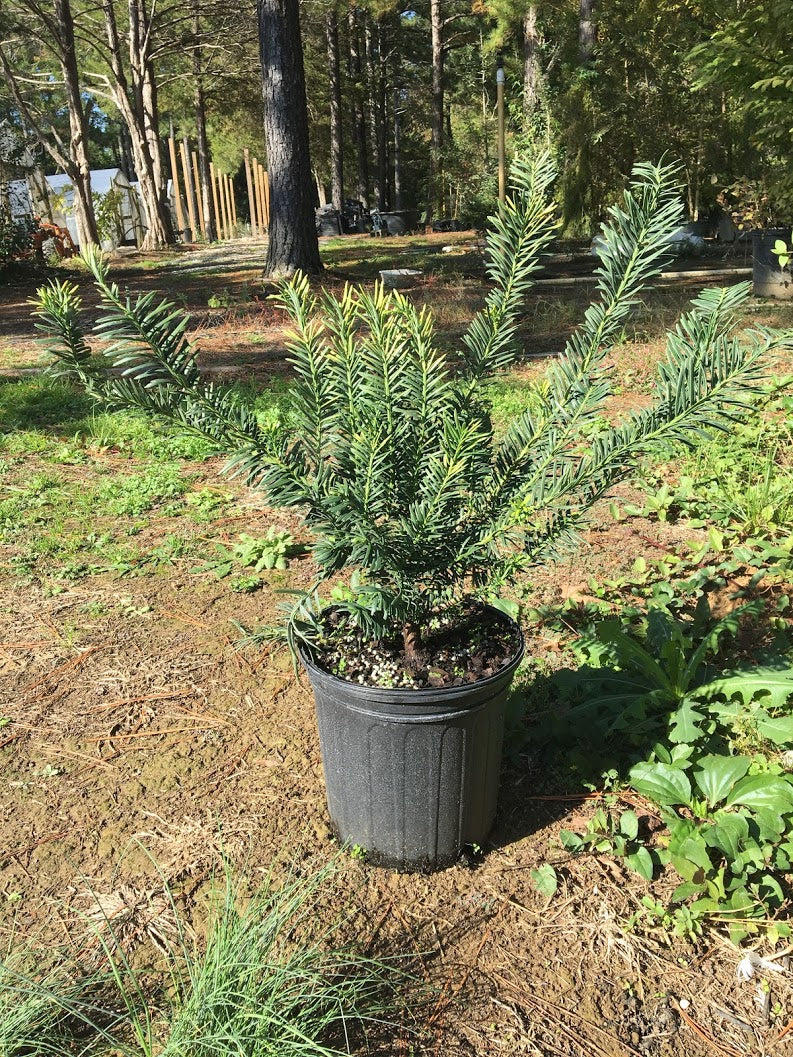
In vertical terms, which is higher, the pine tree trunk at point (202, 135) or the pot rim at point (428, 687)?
the pine tree trunk at point (202, 135)

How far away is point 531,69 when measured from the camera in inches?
666

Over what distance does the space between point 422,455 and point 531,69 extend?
1784 centimetres

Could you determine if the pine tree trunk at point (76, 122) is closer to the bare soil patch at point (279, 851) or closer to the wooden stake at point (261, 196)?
the wooden stake at point (261, 196)

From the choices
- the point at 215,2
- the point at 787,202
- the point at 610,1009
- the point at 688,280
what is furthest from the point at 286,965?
the point at 215,2

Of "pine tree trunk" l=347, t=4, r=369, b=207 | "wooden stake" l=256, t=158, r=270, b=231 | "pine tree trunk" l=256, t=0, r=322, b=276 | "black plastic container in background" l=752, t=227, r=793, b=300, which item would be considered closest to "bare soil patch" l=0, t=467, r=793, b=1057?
"black plastic container in background" l=752, t=227, r=793, b=300

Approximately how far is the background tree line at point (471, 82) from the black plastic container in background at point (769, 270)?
35cm

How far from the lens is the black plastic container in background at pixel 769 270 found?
8633 millimetres

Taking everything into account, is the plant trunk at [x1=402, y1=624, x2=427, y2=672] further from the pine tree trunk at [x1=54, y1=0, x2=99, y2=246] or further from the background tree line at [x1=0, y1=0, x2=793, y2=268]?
the pine tree trunk at [x1=54, y1=0, x2=99, y2=246]

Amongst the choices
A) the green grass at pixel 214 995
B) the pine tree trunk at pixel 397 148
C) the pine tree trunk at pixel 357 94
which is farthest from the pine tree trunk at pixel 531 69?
the pine tree trunk at pixel 397 148

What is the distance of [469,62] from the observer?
39688 millimetres

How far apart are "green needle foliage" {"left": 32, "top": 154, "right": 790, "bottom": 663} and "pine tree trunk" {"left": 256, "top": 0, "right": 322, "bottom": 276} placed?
856cm

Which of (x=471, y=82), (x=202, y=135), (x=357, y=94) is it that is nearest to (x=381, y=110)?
(x=357, y=94)

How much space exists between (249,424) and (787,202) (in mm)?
8910

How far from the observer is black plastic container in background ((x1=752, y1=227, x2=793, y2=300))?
28.3 ft
